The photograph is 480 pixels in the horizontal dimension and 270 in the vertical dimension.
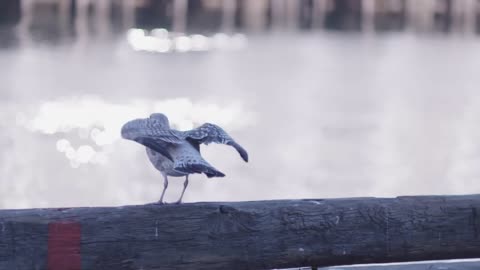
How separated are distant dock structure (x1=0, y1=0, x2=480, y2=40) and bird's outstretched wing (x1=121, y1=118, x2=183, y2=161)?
49550 millimetres

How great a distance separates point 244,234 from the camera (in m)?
3.35

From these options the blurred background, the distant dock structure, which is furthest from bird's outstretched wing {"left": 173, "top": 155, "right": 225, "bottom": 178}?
the distant dock structure

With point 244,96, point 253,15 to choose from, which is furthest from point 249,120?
point 253,15

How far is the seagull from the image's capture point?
3686 millimetres

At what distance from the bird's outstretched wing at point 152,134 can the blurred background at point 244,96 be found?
23.8ft

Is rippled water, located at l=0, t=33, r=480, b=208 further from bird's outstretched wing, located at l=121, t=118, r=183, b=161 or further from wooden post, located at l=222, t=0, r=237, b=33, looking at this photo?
wooden post, located at l=222, t=0, r=237, b=33

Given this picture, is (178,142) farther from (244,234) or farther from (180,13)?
(180,13)

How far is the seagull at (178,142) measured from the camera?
369 cm

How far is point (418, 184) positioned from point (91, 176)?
400 cm

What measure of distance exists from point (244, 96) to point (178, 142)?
73.0ft

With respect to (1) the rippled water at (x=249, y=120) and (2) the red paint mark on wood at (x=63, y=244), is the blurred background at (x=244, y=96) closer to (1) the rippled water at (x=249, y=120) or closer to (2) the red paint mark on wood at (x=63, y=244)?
(1) the rippled water at (x=249, y=120)

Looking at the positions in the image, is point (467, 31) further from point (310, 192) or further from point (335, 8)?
point (310, 192)

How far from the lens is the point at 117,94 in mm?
25750

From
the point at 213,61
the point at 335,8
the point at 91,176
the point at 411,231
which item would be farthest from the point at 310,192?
the point at 335,8
